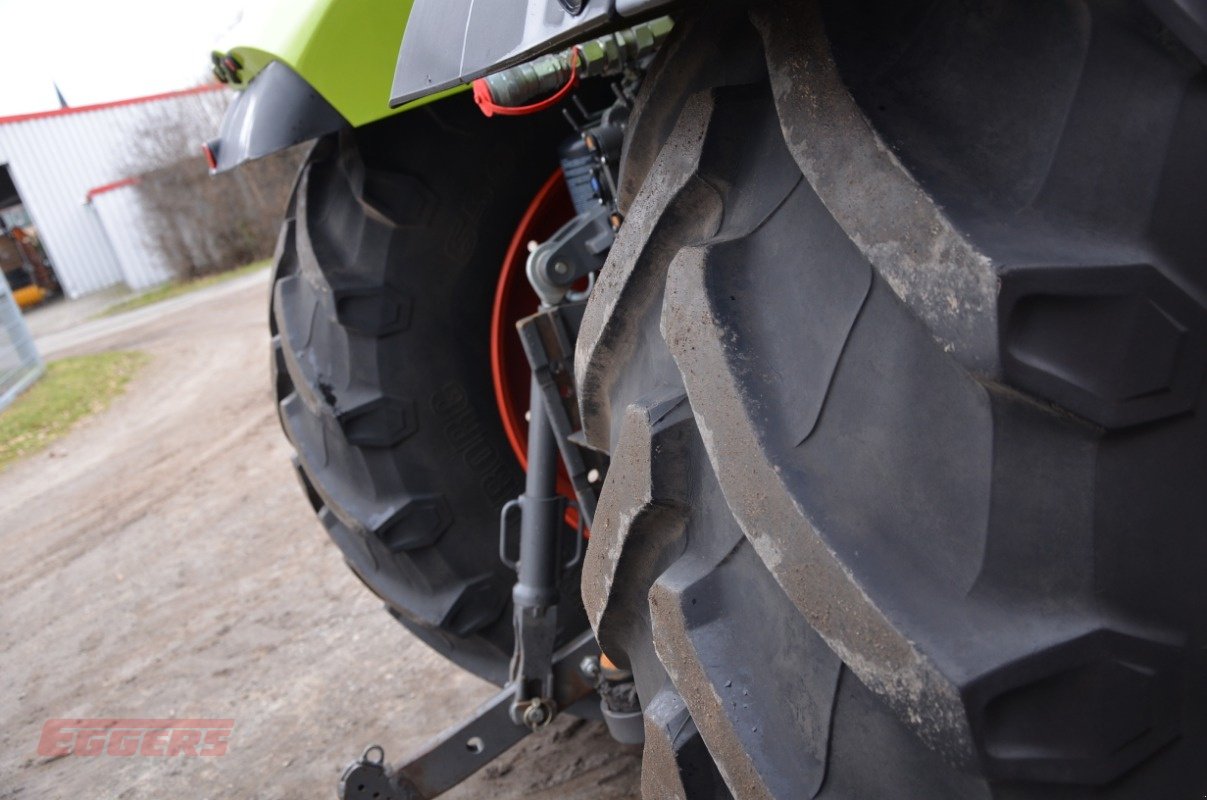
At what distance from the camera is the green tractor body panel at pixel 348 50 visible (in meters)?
1.60

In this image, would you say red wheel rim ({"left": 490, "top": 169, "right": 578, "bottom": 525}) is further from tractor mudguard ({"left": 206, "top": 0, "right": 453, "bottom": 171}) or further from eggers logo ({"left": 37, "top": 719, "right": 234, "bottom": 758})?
eggers logo ({"left": 37, "top": 719, "right": 234, "bottom": 758})

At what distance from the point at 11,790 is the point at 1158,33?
327cm

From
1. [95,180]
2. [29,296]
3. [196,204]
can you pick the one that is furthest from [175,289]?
[29,296]

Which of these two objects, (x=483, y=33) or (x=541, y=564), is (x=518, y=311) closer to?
(x=541, y=564)

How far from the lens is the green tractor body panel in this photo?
160 centimetres

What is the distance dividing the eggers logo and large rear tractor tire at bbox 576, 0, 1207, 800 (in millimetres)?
2376

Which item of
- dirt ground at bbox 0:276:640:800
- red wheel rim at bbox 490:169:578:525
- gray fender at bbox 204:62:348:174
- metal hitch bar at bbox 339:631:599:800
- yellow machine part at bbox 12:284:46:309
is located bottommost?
yellow machine part at bbox 12:284:46:309

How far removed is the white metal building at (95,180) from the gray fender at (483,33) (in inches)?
747

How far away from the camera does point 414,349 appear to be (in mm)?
1975

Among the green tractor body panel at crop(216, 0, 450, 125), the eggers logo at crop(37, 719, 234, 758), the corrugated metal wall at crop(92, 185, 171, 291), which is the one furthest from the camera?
the corrugated metal wall at crop(92, 185, 171, 291)

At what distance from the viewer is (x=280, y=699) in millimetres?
3014

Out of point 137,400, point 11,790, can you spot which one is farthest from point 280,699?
point 137,400

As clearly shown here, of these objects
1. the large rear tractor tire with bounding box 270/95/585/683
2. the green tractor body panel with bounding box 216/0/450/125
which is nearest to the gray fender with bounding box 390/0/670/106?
the green tractor body panel with bounding box 216/0/450/125

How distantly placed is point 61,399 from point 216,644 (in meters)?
6.83
